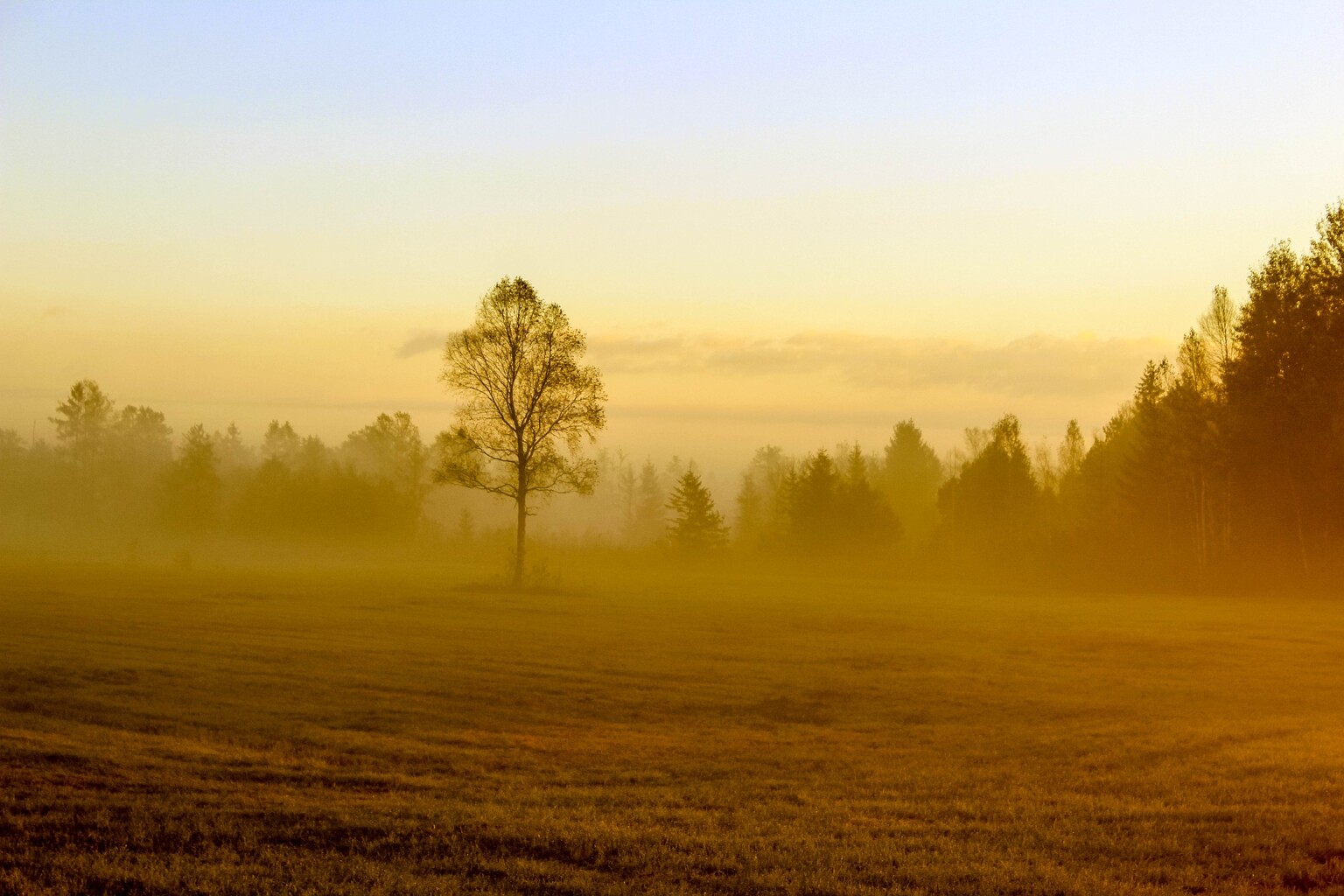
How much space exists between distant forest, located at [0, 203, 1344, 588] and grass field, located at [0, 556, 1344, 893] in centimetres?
2627

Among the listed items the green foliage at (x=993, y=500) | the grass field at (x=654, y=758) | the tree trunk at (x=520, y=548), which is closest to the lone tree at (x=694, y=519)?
the green foliage at (x=993, y=500)

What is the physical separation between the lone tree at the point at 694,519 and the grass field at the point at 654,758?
205 feet

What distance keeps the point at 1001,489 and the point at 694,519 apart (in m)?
28.3

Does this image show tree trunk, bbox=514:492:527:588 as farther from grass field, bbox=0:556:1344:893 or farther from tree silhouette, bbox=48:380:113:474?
tree silhouette, bbox=48:380:113:474

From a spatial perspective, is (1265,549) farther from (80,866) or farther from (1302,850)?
(80,866)

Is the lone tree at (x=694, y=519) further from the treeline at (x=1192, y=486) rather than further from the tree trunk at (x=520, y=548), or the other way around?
the tree trunk at (x=520, y=548)

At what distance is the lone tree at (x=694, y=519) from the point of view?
98.1 metres

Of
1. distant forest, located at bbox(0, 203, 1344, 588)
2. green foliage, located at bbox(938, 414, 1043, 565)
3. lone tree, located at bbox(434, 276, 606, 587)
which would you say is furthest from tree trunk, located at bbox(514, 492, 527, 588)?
green foliage, located at bbox(938, 414, 1043, 565)

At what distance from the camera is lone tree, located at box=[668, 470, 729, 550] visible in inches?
3861

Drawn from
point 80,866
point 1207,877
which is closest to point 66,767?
point 80,866

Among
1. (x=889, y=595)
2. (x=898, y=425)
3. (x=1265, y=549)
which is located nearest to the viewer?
(x=889, y=595)

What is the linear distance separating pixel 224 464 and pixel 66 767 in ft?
506

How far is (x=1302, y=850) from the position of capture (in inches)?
380

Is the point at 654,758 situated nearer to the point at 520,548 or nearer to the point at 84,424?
the point at 520,548
